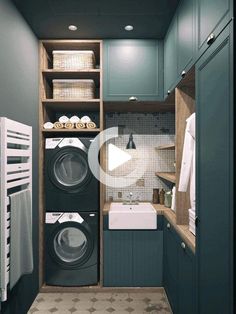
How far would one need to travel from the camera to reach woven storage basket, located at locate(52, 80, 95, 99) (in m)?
2.93

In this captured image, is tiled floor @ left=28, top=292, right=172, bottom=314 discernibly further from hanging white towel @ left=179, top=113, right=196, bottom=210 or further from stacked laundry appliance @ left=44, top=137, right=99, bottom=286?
hanging white towel @ left=179, top=113, right=196, bottom=210

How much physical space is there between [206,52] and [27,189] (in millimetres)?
1687

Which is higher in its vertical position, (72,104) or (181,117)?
(72,104)

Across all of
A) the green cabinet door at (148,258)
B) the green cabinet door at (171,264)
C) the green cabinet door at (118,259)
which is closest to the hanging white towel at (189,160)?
the green cabinet door at (171,264)

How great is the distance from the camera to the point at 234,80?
1110mm

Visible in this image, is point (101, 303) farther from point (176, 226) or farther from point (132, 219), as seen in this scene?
point (176, 226)

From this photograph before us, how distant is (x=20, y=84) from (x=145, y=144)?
5.77ft

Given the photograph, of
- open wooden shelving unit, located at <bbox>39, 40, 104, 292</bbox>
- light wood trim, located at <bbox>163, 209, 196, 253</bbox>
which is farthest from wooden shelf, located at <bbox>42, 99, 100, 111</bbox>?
light wood trim, located at <bbox>163, 209, 196, 253</bbox>

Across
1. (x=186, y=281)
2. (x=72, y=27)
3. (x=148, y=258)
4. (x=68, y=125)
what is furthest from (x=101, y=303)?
(x=72, y=27)

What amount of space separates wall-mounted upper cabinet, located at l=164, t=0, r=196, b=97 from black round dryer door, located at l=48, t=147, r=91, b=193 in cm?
116

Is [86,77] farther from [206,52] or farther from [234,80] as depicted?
[234,80]

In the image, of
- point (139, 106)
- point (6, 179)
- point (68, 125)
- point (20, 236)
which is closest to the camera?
point (6, 179)

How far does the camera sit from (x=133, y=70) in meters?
2.90

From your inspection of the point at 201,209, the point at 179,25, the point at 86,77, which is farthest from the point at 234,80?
the point at 86,77
